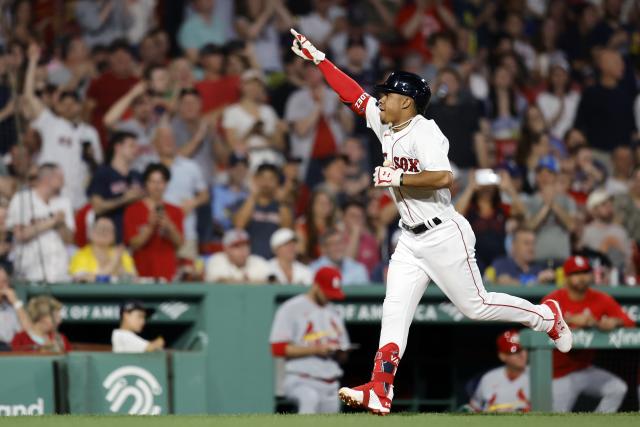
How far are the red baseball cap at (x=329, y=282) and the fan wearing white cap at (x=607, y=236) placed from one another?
2.94 meters

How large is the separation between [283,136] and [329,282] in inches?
116

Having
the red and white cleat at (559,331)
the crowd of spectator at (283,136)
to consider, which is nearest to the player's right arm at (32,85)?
the crowd of spectator at (283,136)

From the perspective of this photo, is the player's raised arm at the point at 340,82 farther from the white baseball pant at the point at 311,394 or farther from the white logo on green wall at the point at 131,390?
the white baseball pant at the point at 311,394

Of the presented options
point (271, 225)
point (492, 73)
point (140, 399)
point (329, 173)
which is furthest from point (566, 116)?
point (140, 399)

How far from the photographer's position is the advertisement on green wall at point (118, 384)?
870 cm

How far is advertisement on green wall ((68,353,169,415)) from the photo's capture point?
28.6 feet

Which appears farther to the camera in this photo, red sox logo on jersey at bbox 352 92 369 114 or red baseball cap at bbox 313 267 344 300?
red baseball cap at bbox 313 267 344 300

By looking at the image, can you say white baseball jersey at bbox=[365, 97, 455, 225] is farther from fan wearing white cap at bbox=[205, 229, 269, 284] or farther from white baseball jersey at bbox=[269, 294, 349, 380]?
fan wearing white cap at bbox=[205, 229, 269, 284]

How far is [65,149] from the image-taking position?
37.2 feet

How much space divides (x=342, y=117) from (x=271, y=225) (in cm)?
203

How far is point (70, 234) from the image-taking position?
34.9 ft

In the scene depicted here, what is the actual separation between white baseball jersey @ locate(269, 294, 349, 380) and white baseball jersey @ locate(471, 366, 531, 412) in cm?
113

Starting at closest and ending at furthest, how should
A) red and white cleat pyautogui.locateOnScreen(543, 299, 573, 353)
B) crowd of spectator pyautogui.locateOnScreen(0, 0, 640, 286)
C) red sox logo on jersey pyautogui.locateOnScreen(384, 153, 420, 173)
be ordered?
red sox logo on jersey pyautogui.locateOnScreen(384, 153, 420, 173), red and white cleat pyautogui.locateOnScreen(543, 299, 573, 353), crowd of spectator pyautogui.locateOnScreen(0, 0, 640, 286)

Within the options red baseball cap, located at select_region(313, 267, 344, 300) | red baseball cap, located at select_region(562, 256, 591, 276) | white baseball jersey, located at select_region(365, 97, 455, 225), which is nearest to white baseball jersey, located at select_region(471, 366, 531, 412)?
red baseball cap, located at select_region(562, 256, 591, 276)
